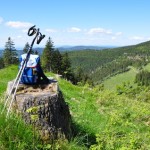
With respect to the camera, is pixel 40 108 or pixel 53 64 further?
pixel 53 64

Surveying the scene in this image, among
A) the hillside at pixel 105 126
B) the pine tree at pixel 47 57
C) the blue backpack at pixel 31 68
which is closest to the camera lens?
the hillside at pixel 105 126

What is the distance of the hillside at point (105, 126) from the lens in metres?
6.77

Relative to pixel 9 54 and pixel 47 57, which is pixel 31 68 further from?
pixel 9 54

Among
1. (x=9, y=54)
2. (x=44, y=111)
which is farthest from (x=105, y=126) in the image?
(x=9, y=54)

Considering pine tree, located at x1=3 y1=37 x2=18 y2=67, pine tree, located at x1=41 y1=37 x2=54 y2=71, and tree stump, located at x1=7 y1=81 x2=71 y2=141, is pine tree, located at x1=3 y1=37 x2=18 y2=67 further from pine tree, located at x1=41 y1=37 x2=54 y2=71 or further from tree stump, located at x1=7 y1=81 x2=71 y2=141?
tree stump, located at x1=7 y1=81 x2=71 y2=141

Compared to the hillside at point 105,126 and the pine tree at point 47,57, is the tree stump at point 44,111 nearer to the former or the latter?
the hillside at point 105,126

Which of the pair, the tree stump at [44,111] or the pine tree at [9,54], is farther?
the pine tree at [9,54]

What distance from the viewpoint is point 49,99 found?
7324mm

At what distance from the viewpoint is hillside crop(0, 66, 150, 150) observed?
6.77 meters

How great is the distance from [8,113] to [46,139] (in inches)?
43.7

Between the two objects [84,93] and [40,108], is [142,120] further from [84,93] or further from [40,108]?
[40,108]

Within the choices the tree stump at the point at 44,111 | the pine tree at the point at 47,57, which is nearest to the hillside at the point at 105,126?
the tree stump at the point at 44,111

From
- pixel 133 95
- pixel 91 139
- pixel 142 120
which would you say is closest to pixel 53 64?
pixel 133 95

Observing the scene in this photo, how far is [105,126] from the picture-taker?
8.63 meters
